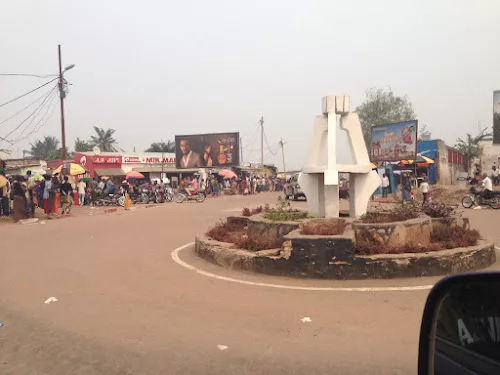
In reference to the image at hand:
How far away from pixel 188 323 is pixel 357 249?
2888 millimetres

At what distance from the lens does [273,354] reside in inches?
136

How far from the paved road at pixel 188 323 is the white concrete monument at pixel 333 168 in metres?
3.32

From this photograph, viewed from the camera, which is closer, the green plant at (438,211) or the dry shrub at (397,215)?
the dry shrub at (397,215)

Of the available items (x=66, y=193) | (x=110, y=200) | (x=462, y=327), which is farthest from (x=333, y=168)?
(x=110, y=200)

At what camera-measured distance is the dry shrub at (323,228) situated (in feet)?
21.0

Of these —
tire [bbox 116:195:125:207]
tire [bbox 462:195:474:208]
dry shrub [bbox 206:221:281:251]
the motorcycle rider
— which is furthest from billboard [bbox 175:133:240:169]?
dry shrub [bbox 206:221:281:251]

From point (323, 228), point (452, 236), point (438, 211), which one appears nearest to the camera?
point (323, 228)

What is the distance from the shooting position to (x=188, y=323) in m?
4.25

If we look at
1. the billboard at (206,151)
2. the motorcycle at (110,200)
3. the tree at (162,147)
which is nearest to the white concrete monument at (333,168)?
the motorcycle at (110,200)

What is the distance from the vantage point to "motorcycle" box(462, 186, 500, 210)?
55.4ft

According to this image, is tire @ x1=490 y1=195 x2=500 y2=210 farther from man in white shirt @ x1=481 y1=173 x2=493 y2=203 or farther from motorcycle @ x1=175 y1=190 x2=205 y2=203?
motorcycle @ x1=175 y1=190 x2=205 y2=203

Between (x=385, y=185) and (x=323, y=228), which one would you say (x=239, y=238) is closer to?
(x=323, y=228)

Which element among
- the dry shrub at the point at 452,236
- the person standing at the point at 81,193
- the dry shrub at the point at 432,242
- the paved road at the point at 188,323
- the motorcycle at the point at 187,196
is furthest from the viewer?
the motorcycle at the point at 187,196

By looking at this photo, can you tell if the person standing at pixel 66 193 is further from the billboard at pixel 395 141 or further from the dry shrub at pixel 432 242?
the billboard at pixel 395 141
